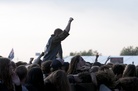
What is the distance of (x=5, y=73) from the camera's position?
6.08m

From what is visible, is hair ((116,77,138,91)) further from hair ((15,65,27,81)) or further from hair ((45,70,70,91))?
hair ((15,65,27,81))

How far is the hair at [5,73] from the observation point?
238 inches

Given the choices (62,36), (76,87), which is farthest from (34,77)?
(62,36)

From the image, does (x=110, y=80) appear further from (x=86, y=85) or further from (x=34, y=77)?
(x=34, y=77)

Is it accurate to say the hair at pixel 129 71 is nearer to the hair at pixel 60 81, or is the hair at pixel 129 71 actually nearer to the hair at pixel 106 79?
the hair at pixel 106 79

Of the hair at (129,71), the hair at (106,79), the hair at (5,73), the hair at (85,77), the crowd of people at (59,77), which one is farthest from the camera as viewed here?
the hair at (129,71)

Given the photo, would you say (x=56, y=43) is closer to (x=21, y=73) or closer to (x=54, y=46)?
(x=54, y=46)

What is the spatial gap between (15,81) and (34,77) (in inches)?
41.6

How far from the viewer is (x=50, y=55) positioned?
32.8ft

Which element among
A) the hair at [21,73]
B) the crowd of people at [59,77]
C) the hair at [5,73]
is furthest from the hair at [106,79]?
the hair at [5,73]

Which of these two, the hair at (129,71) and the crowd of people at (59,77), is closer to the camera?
the crowd of people at (59,77)

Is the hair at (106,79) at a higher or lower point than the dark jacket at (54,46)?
lower

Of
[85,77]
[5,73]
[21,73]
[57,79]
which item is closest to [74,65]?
[85,77]

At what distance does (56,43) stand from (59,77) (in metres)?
2.79
